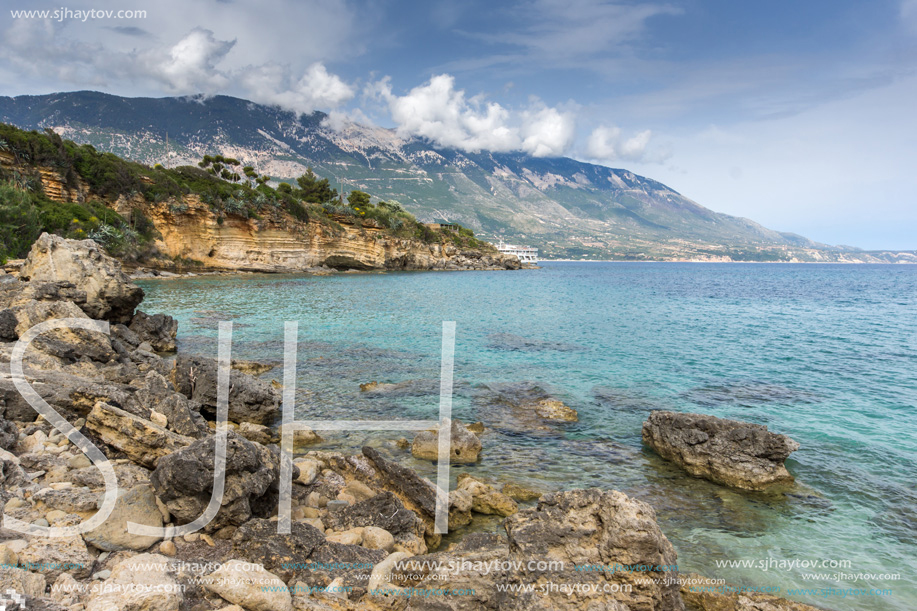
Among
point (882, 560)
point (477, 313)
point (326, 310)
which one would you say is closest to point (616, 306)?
point (477, 313)

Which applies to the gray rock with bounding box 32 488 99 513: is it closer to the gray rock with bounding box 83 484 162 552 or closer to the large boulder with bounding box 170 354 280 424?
the gray rock with bounding box 83 484 162 552

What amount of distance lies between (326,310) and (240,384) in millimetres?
22205

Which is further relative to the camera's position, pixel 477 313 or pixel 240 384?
pixel 477 313

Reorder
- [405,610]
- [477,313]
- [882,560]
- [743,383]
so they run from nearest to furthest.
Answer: [405,610] < [882,560] < [743,383] < [477,313]

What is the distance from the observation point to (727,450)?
29.9 ft

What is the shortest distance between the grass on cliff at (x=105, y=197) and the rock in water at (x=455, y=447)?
37285 mm

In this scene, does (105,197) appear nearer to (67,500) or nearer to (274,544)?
(67,500)

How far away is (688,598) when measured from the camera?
18.2ft

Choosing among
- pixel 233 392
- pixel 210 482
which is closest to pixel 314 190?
pixel 233 392

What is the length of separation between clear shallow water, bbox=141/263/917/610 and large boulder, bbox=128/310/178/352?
1055 mm

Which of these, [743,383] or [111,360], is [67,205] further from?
[743,383]

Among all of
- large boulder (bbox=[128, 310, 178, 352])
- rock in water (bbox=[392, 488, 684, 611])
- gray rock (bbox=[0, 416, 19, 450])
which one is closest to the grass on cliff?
large boulder (bbox=[128, 310, 178, 352])

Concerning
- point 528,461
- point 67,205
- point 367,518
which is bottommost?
point 528,461

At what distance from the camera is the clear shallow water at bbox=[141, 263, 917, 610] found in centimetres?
720
